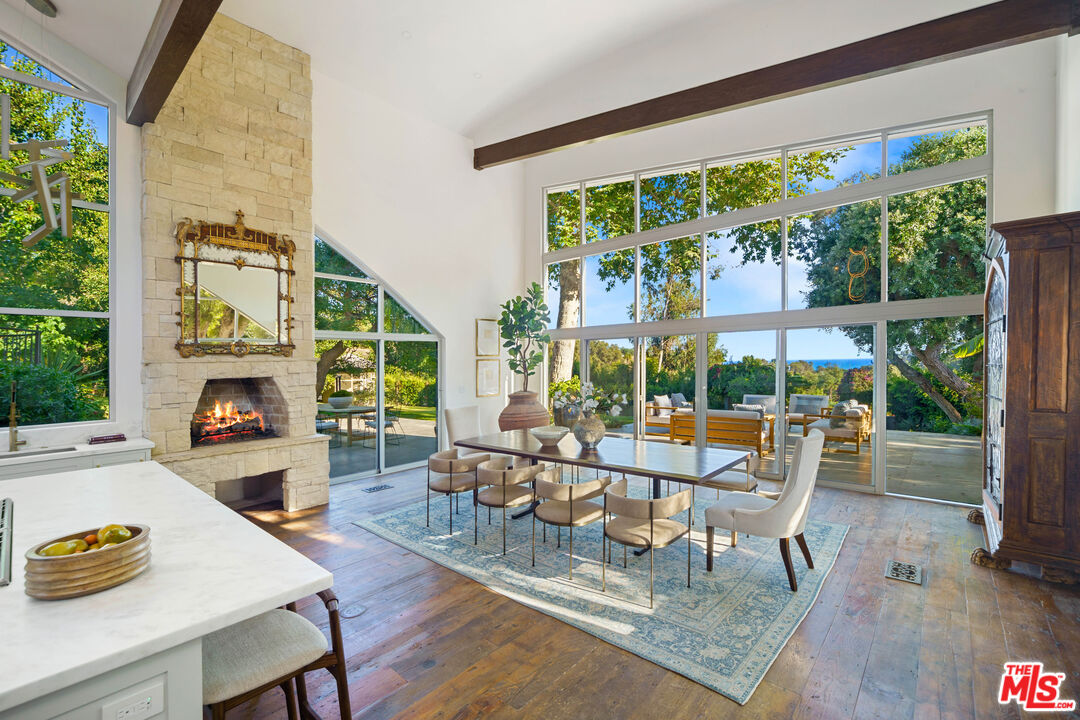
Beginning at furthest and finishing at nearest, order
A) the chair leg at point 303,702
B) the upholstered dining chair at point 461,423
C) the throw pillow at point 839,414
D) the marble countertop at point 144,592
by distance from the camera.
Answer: the throw pillow at point 839,414
the upholstered dining chair at point 461,423
the chair leg at point 303,702
the marble countertop at point 144,592

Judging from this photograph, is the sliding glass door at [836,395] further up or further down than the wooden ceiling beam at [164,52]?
further down

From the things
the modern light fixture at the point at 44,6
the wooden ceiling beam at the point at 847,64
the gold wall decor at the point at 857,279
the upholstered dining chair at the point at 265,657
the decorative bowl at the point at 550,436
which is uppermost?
the wooden ceiling beam at the point at 847,64

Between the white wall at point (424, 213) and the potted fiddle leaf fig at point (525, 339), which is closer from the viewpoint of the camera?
the white wall at point (424, 213)

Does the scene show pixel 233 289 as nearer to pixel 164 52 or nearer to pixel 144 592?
pixel 164 52

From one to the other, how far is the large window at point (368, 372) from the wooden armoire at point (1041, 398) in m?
5.91

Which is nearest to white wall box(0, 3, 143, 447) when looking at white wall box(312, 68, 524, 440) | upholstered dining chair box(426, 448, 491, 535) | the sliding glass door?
white wall box(312, 68, 524, 440)

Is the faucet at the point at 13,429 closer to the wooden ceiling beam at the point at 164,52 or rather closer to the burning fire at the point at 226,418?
the burning fire at the point at 226,418

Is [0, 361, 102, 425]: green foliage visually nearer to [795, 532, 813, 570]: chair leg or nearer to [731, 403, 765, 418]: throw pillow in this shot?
[795, 532, 813, 570]: chair leg

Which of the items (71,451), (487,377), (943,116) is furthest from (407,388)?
(943,116)

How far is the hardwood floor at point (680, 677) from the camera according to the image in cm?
218

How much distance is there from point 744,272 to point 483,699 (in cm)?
571

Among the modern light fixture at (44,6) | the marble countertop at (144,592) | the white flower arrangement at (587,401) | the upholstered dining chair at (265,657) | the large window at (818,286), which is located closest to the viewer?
the marble countertop at (144,592)

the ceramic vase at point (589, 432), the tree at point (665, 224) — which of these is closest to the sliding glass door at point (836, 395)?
the tree at point (665, 224)

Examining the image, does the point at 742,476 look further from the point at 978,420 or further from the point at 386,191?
the point at 386,191
